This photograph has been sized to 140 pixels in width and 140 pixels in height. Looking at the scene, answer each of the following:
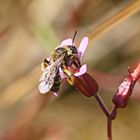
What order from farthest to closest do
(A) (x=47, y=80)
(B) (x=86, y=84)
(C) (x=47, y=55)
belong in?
(C) (x=47, y=55) < (B) (x=86, y=84) < (A) (x=47, y=80)

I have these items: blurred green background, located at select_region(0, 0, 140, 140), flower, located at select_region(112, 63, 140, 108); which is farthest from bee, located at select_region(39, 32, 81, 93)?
blurred green background, located at select_region(0, 0, 140, 140)

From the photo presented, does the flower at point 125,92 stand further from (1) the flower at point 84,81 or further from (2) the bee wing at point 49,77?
(2) the bee wing at point 49,77

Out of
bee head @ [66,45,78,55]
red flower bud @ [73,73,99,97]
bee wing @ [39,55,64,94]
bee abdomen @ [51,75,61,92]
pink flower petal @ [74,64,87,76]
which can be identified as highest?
bee wing @ [39,55,64,94]

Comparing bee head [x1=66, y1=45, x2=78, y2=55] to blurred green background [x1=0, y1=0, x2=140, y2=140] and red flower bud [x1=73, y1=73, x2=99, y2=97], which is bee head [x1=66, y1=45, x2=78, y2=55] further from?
blurred green background [x1=0, y1=0, x2=140, y2=140]

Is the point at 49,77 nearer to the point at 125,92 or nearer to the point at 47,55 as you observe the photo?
the point at 125,92

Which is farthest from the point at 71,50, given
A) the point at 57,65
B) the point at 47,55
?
the point at 47,55

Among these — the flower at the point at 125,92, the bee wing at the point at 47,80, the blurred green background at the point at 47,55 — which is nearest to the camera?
the bee wing at the point at 47,80

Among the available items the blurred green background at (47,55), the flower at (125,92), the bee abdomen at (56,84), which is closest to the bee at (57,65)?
the bee abdomen at (56,84)
